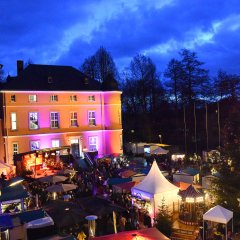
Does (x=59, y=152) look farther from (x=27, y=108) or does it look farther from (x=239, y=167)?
(x=239, y=167)

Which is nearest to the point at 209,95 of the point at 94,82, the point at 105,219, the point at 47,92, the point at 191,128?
the point at 191,128

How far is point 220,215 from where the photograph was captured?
14547mm

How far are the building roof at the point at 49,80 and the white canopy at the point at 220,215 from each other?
85.0ft

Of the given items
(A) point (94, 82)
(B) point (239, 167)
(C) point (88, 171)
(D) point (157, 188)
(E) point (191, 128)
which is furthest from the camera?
(E) point (191, 128)

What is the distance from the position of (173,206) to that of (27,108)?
2192 centimetres

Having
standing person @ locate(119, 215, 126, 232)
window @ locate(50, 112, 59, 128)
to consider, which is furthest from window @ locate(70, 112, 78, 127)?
standing person @ locate(119, 215, 126, 232)

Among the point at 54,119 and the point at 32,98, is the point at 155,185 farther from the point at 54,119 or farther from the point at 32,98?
the point at 32,98

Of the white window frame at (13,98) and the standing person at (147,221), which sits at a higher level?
the white window frame at (13,98)

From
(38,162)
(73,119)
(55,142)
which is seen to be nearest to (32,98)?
(73,119)

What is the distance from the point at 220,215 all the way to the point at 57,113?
2626 cm

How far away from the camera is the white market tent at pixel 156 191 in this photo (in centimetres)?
1833

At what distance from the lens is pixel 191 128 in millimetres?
51469

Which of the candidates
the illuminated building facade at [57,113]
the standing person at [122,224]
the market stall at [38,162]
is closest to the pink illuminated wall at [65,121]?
the illuminated building facade at [57,113]

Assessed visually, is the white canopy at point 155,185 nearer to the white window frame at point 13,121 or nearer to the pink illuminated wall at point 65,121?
the pink illuminated wall at point 65,121
